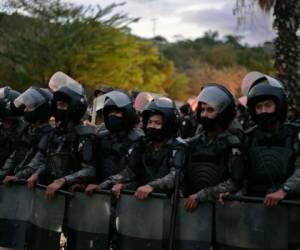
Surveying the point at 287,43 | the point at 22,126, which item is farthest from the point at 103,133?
the point at 287,43

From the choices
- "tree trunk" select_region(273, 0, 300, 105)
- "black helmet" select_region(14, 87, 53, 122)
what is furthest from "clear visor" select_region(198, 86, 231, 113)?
"tree trunk" select_region(273, 0, 300, 105)

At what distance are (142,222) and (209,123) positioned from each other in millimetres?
942

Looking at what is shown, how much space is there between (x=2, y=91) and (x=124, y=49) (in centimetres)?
2963

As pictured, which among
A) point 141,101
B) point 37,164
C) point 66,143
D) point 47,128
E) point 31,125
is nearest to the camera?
point 66,143

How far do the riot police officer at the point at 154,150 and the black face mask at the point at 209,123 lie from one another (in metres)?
0.24

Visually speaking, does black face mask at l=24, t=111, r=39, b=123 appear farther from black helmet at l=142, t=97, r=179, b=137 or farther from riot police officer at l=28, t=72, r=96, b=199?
black helmet at l=142, t=97, r=179, b=137

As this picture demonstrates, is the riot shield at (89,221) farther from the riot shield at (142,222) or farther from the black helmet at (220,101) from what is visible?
the black helmet at (220,101)

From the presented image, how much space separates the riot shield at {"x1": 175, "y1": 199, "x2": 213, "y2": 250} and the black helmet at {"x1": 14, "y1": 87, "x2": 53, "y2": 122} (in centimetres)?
232

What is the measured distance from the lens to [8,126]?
23.1 feet

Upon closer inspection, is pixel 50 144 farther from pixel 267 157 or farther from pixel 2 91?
pixel 267 157

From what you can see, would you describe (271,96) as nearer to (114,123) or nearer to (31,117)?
(114,123)

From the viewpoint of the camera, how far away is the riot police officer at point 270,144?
15.7 feet

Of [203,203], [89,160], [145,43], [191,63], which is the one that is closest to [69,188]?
[89,160]

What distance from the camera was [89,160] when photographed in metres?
5.68
